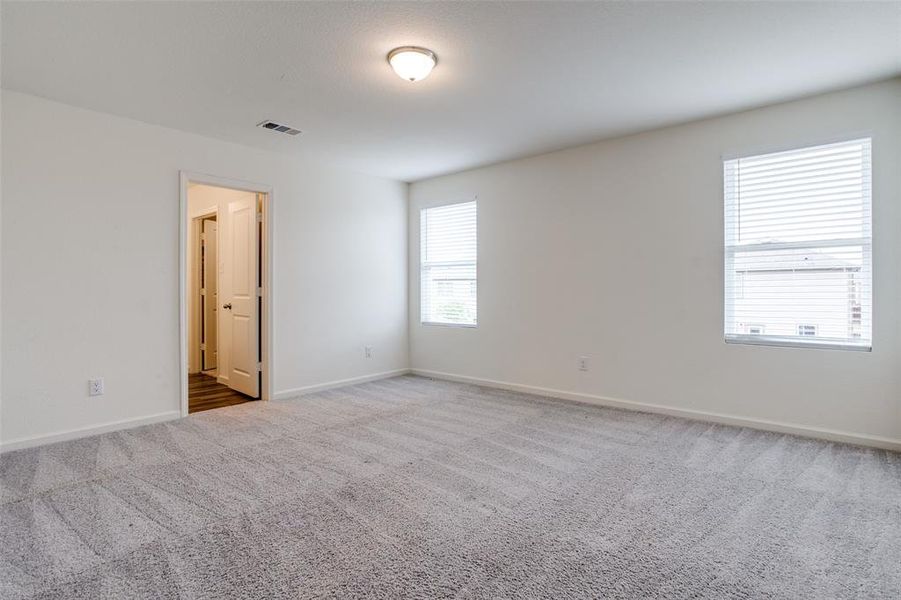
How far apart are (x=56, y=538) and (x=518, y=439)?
2687 mm

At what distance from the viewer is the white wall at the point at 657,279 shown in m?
3.26

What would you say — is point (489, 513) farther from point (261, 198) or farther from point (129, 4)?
point (261, 198)

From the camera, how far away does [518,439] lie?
11.4 ft

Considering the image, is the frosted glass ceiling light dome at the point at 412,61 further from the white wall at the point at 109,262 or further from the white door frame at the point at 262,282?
the white door frame at the point at 262,282

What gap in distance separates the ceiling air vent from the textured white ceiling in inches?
3.3

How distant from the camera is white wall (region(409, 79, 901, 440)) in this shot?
3258 mm

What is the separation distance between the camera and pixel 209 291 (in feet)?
21.4

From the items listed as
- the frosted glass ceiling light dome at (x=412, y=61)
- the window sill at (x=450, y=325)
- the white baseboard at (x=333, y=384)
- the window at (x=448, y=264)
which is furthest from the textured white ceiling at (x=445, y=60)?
the white baseboard at (x=333, y=384)

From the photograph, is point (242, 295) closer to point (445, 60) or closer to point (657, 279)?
point (445, 60)

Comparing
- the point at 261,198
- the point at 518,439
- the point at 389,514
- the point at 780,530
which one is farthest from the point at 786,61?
the point at 261,198

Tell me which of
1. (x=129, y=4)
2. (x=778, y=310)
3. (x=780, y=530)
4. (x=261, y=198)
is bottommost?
(x=780, y=530)

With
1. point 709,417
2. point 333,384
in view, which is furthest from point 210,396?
point 709,417

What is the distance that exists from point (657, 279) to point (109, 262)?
15.2ft

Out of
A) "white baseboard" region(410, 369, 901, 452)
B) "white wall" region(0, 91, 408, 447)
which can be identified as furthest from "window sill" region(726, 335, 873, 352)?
"white wall" region(0, 91, 408, 447)
